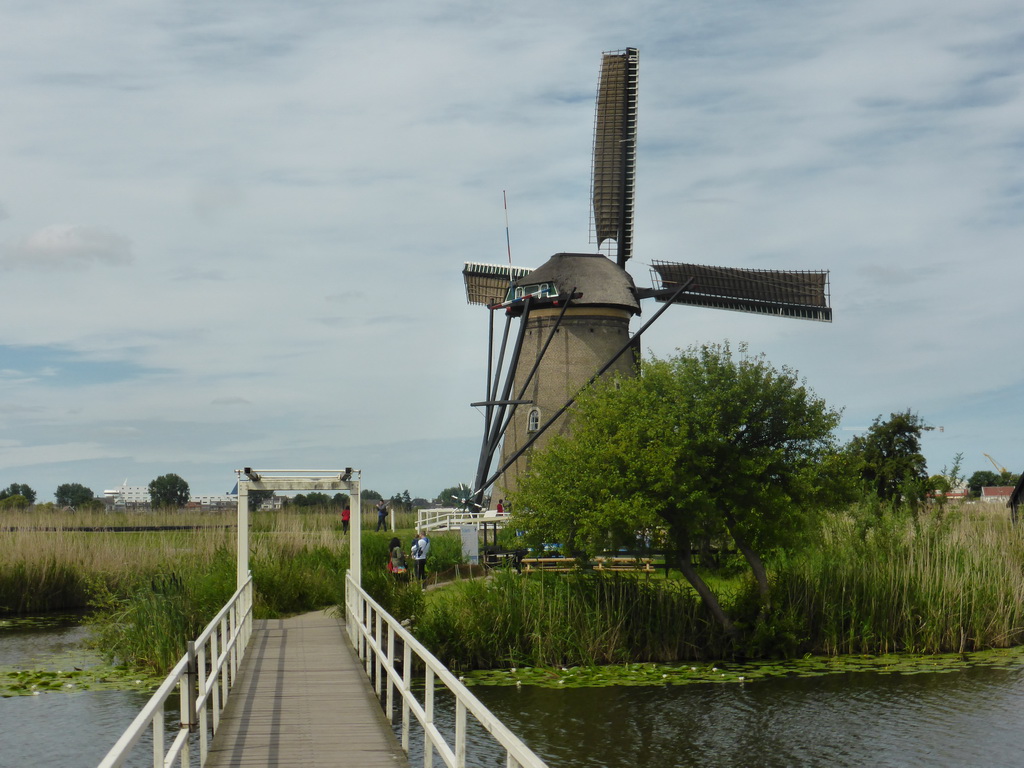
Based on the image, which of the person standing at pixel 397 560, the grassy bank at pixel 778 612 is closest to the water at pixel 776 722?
the grassy bank at pixel 778 612

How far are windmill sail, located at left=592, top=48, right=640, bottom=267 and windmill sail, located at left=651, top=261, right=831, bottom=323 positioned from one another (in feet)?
8.76

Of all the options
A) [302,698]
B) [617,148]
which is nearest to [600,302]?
[617,148]

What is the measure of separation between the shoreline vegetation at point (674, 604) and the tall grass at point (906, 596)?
3 cm

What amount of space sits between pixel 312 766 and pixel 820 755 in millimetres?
7952

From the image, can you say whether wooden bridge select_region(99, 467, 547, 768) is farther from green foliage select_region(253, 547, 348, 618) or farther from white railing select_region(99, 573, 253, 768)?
green foliage select_region(253, 547, 348, 618)

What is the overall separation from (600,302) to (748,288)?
619cm

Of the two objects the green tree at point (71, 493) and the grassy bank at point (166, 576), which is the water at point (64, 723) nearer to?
the grassy bank at point (166, 576)

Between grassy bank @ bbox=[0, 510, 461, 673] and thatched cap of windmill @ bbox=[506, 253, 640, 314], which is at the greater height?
thatched cap of windmill @ bbox=[506, 253, 640, 314]

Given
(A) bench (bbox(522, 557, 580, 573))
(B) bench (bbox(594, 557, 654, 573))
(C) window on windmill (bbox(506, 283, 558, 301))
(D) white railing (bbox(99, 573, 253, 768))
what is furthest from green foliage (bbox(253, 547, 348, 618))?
(C) window on windmill (bbox(506, 283, 558, 301))

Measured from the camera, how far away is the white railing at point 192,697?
5.35m

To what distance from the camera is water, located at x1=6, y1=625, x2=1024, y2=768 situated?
14.1 m

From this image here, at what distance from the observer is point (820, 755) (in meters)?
14.4

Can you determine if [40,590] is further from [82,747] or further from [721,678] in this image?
[721,678]

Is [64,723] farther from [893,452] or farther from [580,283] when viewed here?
[893,452]
